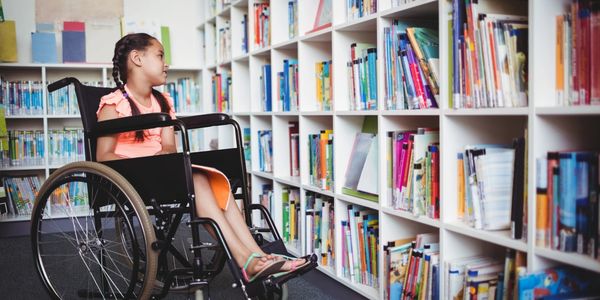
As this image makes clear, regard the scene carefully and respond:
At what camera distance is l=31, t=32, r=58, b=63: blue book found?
413cm

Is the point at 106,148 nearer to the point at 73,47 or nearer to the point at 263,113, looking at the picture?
the point at 263,113

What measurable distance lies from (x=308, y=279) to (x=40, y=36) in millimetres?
2793

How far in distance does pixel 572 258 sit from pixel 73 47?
151 inches

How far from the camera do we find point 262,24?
3.43 metres

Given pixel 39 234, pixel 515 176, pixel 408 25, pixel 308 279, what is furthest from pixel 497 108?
pixel 39 234

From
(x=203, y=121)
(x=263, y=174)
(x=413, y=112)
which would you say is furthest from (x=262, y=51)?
(x=413, y=112)

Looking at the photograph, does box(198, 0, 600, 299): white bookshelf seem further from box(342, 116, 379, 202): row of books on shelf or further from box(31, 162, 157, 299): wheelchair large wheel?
box(31, 162, 157, 299): wheelchair large wheel

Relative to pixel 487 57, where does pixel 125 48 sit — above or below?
above

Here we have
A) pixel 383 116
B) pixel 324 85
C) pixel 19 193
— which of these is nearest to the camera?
pixel 383 116

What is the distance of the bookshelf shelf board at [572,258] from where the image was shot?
4.23ft

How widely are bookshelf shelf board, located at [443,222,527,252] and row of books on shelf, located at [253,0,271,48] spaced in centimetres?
193

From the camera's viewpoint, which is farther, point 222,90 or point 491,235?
point 222,90

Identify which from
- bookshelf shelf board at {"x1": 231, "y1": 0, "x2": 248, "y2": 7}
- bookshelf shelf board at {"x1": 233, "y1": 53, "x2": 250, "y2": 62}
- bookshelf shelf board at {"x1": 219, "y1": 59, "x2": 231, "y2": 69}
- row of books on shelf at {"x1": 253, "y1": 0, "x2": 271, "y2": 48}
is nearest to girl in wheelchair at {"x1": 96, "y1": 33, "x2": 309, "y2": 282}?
row of books on shelf at {"x1": 253, "y1": 0, "x2": 271, "y2": 48}

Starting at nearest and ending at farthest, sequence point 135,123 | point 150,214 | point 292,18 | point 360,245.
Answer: point 135,123, point 150,214, point 360,245, point 292,18
